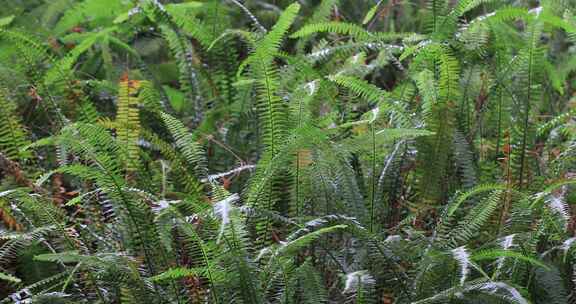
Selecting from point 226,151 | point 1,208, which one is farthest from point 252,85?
point 1,208

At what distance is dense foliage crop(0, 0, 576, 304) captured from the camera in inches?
77.0

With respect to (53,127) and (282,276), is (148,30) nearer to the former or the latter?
(53,127)

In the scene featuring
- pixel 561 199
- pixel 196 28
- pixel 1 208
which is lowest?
pixel 1 208

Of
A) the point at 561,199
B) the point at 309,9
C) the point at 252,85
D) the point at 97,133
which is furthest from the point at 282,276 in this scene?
the point at 309,9

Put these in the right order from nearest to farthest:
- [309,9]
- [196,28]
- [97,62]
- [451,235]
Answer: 1. [451,235]
2. [196,28]
3. [97,62]
4. [309,9]

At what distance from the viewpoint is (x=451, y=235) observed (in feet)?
6.89

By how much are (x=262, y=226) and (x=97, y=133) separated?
519mm

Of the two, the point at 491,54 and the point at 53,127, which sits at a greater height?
the point at 491,54

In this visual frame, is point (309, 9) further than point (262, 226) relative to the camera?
Yes

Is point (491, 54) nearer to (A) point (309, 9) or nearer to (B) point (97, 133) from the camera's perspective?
(A) point (309, 9)

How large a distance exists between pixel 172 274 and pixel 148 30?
1905 millimetres

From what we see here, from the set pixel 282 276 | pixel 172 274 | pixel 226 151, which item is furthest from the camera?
pixel 226 151

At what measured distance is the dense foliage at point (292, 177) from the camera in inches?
77.0

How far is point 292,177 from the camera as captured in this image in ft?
7.23
